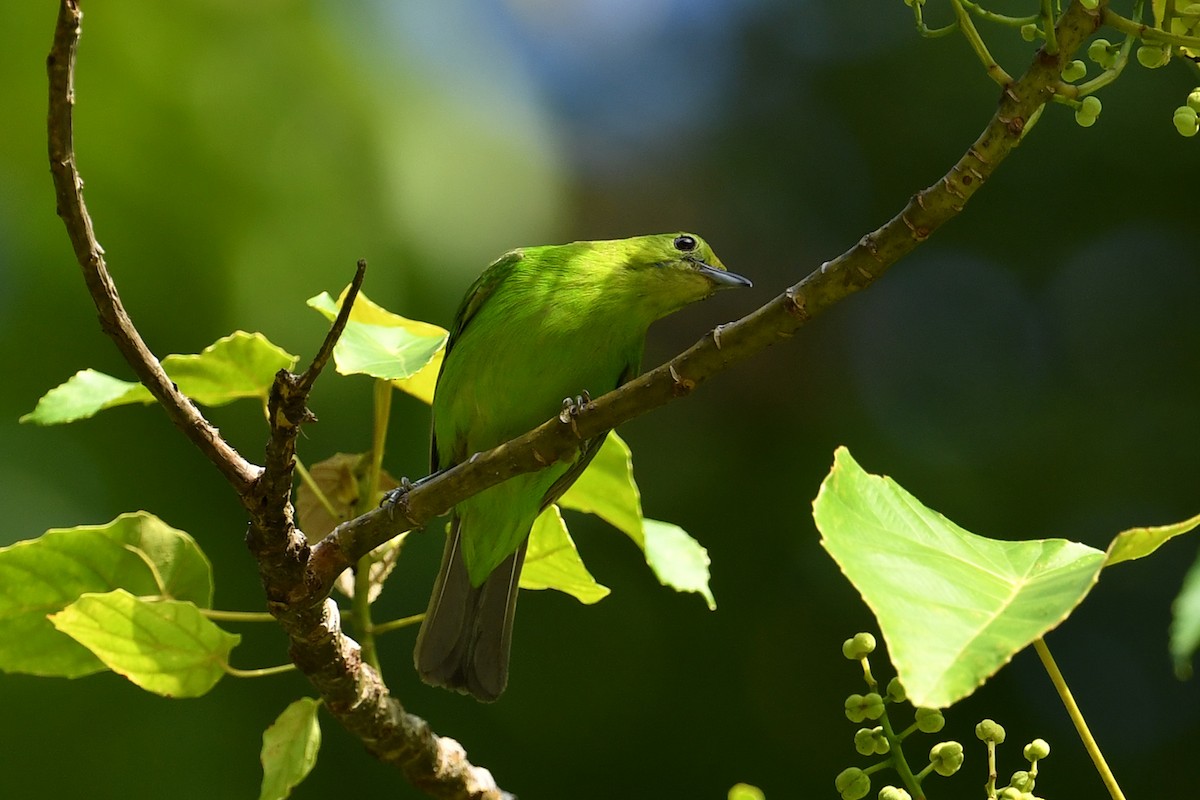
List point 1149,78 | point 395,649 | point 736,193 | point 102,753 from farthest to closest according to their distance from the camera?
point 736,193 < point 1149,78 < point 395,649 < point 102,753

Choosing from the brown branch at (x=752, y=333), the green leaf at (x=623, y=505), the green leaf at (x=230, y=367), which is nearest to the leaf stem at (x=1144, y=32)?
the brown branch at (x=752, y=333)

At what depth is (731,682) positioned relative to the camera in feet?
16.6

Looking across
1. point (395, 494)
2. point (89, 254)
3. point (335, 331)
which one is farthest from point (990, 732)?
point (395, 494)

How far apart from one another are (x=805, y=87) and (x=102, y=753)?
494 centimetres

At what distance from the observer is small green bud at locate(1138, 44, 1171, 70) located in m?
1.60

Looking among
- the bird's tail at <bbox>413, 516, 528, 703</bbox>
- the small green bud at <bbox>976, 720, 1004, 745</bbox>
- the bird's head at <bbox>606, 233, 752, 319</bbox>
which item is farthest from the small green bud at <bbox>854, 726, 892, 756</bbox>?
the bird's head at <bbox>606, 233, 752, 319</bbox>

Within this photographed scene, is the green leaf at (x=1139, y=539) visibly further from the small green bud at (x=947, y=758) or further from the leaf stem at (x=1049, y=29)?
the leaf stem at (x=1049, y=29)

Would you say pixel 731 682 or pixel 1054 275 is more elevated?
pixel 1054 275

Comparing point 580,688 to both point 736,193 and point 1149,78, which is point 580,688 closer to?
point 736,193

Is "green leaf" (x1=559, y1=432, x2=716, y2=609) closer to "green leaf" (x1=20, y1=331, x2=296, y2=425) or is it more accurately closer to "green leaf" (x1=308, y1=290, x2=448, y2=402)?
"green leaf" (x1=308, y1=290, x2=448, y2=402)

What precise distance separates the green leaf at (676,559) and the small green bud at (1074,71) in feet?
4.40

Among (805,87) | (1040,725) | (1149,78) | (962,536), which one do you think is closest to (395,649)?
(1040,725)

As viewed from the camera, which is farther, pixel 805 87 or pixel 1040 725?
pixel 805 87

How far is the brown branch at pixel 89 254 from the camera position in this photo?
158 cm
